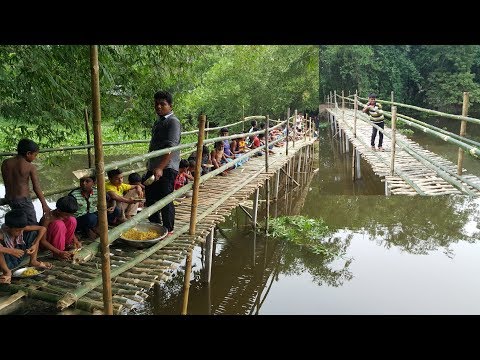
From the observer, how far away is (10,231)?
2920mm

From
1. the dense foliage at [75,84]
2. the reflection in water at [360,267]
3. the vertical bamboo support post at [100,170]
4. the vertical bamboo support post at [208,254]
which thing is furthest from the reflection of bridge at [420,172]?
the dense foliage at [75,84]

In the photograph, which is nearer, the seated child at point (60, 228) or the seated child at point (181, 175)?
the seated child at point (60, 228)

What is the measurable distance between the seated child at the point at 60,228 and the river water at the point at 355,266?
8.97 ft

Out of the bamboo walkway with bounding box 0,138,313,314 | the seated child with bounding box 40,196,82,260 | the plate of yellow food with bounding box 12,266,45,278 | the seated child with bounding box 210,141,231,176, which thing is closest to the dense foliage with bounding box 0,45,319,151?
the seated child with bounding box 210,141,231,176

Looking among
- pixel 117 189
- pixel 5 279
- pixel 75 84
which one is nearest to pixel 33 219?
pixel 117 189

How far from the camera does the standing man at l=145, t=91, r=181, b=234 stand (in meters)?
3.53

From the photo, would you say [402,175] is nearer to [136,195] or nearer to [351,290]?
[351,290]

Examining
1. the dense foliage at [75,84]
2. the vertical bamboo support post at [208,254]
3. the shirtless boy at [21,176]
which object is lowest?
the vertical bamboo support post at [208,254]

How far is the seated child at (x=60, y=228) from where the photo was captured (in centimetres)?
310

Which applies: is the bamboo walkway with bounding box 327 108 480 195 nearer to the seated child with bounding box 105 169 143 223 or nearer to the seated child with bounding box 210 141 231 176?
the seated child with bounding box 210 141 231 176

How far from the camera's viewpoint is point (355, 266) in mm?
7410

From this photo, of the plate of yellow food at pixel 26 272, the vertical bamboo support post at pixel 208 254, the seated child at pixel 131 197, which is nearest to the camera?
the plate of yellow food at pixel 26 272

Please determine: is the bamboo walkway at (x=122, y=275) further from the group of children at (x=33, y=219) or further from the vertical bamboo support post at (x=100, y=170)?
the vertical bamboo support post at (x=100, y=170)
